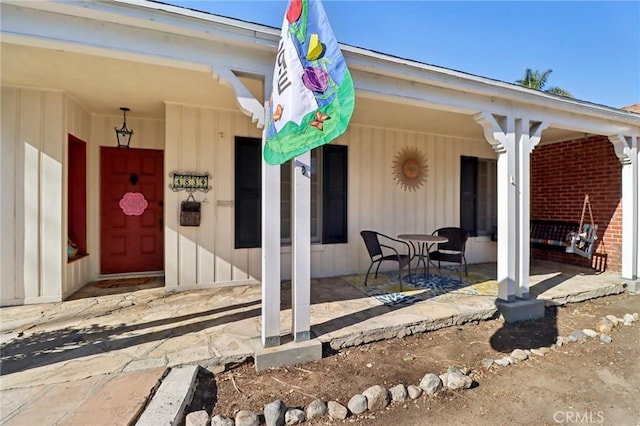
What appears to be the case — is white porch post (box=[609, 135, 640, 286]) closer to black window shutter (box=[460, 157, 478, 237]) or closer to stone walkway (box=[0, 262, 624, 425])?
stone walkway (box=[0, 262, 624, 425])

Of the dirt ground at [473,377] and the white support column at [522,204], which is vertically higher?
the white support column at [522,204]

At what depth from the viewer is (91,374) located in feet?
6.40

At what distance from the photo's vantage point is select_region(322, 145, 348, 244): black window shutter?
4.52 metres

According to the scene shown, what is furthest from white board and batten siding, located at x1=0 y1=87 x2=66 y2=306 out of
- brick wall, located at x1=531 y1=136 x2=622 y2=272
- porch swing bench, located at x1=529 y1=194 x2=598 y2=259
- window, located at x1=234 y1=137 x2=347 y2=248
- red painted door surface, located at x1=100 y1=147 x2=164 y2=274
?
brick wall, located at x1=531 y1=136 x2=622 y2=272

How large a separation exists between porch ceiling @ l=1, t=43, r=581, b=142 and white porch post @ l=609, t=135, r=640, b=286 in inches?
87.5

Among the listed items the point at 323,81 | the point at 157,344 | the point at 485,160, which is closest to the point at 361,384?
the point at 157,344

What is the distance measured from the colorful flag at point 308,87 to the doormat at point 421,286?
7.82 ft

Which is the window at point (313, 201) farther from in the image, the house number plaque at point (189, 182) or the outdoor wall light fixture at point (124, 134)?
the outdoor wall light fixture at point (124, 134)

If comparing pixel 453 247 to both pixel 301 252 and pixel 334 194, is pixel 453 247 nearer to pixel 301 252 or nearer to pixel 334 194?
pixel 334 194

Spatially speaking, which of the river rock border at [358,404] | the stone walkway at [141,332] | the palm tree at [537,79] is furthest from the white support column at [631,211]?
the palm tree at [537,79]

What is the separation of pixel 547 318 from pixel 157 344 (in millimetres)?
3982

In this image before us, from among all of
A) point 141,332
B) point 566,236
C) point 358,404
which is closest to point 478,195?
point 566,236

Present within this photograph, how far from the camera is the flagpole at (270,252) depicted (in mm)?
2301

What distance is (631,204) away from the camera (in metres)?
4.30
